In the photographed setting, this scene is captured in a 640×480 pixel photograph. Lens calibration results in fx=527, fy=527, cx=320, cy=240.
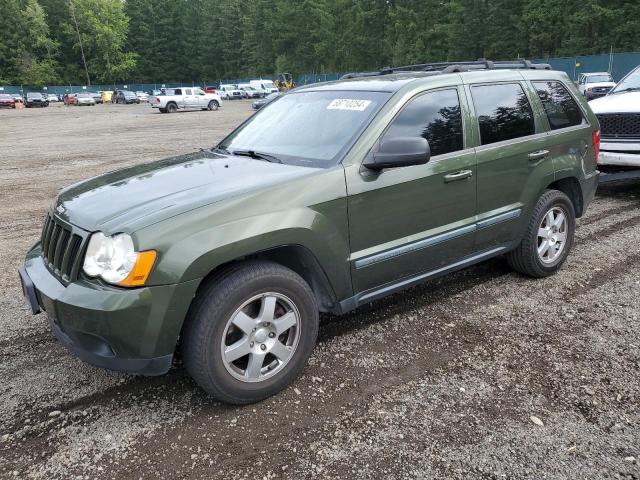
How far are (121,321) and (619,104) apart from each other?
745cm

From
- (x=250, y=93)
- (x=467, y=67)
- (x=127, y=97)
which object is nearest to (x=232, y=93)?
(x=250, y=93)

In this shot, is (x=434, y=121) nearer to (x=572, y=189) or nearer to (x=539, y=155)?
(x=539, y=155)

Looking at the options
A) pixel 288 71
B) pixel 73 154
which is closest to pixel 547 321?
pixel 73 154

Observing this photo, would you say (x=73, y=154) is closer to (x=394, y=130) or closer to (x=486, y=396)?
(x=394, y=130)

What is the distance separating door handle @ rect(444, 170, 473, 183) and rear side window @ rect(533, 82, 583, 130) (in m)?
1.24

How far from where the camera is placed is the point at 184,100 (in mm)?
40406

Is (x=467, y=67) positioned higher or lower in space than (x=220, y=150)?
higher

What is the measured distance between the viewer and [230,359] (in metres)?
2.91

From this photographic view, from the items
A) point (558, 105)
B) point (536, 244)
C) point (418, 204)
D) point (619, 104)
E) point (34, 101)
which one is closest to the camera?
point (418, 204)

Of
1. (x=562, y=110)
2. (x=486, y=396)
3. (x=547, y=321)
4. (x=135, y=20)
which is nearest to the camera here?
(x=486, y=396)

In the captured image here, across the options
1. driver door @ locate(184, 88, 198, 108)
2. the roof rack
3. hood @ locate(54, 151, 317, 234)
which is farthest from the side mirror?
driver door @ locate(184, 88, 198, 108)

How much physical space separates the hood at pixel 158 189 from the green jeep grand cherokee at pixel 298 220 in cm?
2

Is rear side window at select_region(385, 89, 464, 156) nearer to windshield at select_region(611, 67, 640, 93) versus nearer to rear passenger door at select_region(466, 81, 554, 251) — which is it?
rear passenger door at select_region(466, 81, 554, 251)

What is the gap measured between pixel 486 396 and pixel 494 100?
2350 mm
